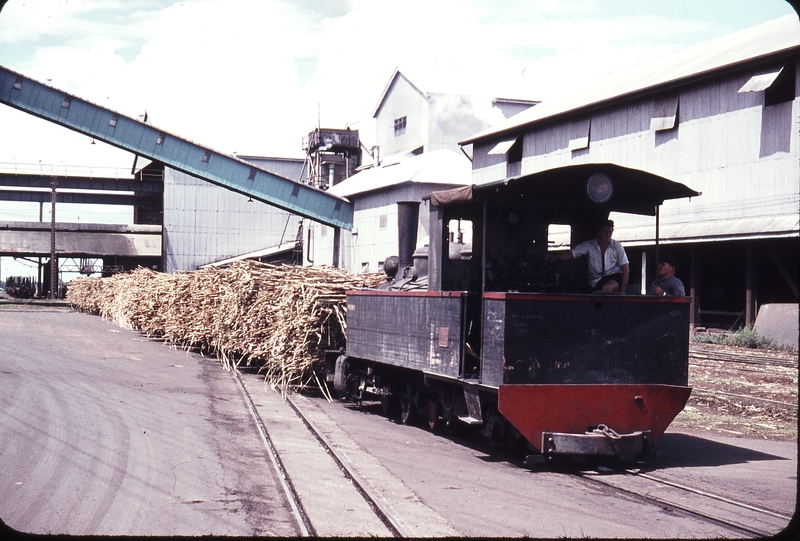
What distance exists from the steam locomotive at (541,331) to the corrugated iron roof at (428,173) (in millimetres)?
26879

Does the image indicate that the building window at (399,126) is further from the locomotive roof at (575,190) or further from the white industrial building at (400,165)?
the locomotive roof at (575,190)

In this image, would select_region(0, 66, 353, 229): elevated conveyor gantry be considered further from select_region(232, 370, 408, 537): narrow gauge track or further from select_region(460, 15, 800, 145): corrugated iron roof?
select_region(232, 370, 408, 537): narrow gauge track

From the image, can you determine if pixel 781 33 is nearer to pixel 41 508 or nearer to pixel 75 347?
pixel 75 347

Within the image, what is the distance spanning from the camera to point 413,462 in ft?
29.1

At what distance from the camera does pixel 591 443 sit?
8562 millimetres

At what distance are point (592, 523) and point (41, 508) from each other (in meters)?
4.32

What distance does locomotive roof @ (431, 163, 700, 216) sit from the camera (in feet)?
29.9

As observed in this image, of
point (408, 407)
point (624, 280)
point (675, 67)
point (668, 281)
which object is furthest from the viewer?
point (675, 67)

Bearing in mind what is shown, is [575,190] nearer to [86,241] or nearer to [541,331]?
[541,331]

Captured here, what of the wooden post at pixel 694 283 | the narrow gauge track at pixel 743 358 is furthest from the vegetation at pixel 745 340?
the wooden post at pixel 694 283

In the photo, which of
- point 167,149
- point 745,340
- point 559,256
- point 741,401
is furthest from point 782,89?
point 167,149

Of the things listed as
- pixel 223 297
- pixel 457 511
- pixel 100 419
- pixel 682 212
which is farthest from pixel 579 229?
pixel 682 212

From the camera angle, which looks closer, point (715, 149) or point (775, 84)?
point (775, 84)

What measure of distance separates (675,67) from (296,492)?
24.9m
